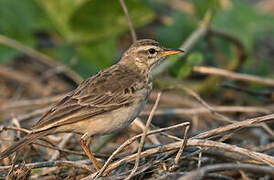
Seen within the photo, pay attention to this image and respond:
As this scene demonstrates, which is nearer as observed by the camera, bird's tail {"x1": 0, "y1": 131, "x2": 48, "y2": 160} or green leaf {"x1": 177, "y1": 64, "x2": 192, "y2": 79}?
bird's tail {"x1": 0, "y1": 131, "x2": 48, "y2": 160}

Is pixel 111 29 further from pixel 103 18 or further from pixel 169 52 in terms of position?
pixel 169 52

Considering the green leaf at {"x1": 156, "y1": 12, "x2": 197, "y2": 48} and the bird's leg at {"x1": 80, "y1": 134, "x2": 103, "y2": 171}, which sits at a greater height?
A: the green leaf at {"x1": 156, "y1": 12, "x2": 197, "y2": 48}

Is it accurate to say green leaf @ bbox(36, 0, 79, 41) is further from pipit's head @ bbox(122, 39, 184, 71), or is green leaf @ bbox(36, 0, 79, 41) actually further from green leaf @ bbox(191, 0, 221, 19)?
pipit's head @ bbox(122, 39, 184, 71)

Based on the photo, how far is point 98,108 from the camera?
4629mm

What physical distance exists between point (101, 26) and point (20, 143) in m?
3.51

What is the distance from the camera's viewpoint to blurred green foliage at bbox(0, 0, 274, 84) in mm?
7074

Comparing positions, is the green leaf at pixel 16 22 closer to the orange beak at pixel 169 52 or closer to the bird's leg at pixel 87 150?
the orange beak at pixel 169 52

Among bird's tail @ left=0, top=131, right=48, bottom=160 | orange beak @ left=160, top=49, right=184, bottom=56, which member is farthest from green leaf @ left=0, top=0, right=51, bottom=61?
bird's tail @ left=0, top=131, right=48, bottom=160

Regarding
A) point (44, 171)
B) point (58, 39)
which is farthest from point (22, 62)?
point (44, 171)

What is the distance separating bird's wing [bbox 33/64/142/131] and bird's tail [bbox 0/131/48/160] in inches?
2.3

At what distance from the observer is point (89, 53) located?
768 cm

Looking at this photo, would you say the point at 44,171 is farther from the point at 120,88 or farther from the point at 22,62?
the point at 22,62

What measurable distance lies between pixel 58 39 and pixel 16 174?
5.23 m

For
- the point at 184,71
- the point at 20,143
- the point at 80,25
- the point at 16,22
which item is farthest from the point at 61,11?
the point at 20,143
